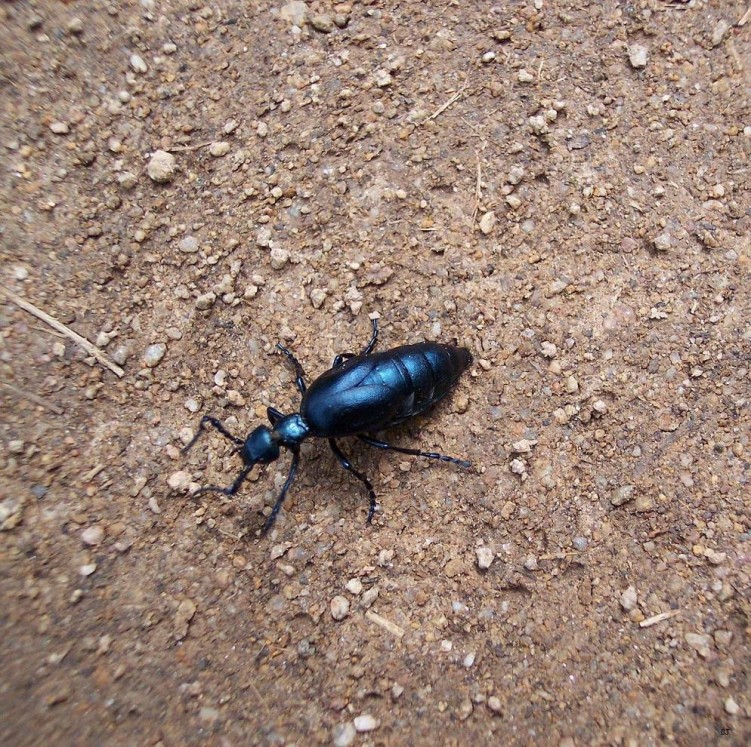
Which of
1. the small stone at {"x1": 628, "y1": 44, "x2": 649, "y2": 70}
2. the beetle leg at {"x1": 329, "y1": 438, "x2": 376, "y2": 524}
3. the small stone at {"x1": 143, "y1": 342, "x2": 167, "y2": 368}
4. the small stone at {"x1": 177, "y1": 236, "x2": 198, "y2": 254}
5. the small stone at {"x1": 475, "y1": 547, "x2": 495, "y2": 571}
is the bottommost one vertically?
the small stone at {"x1": 475, "y1": 547, "x2": 495, "y2": 571}

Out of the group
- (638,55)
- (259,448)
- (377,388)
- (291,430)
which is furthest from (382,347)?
(638,55)

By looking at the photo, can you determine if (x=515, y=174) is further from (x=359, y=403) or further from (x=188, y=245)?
(x=188, y=245)

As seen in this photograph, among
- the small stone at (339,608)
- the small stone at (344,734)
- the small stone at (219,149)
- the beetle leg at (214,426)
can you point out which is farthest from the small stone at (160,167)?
the small stone at (344,734)

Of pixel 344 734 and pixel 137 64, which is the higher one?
pixel 137 64

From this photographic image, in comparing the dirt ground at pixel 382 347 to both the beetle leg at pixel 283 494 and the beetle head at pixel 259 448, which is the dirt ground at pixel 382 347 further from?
the beetle head at pixel 259 448

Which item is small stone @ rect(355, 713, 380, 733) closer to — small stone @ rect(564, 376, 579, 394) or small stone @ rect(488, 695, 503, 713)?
small stone @ rect(488, 695, 503, 713)

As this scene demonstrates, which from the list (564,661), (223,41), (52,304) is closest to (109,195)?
(52,304)

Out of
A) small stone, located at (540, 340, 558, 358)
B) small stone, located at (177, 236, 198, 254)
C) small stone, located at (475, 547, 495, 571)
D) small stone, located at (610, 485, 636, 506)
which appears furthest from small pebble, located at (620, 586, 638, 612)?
small stone, located at (177, 236, 198, 254)
